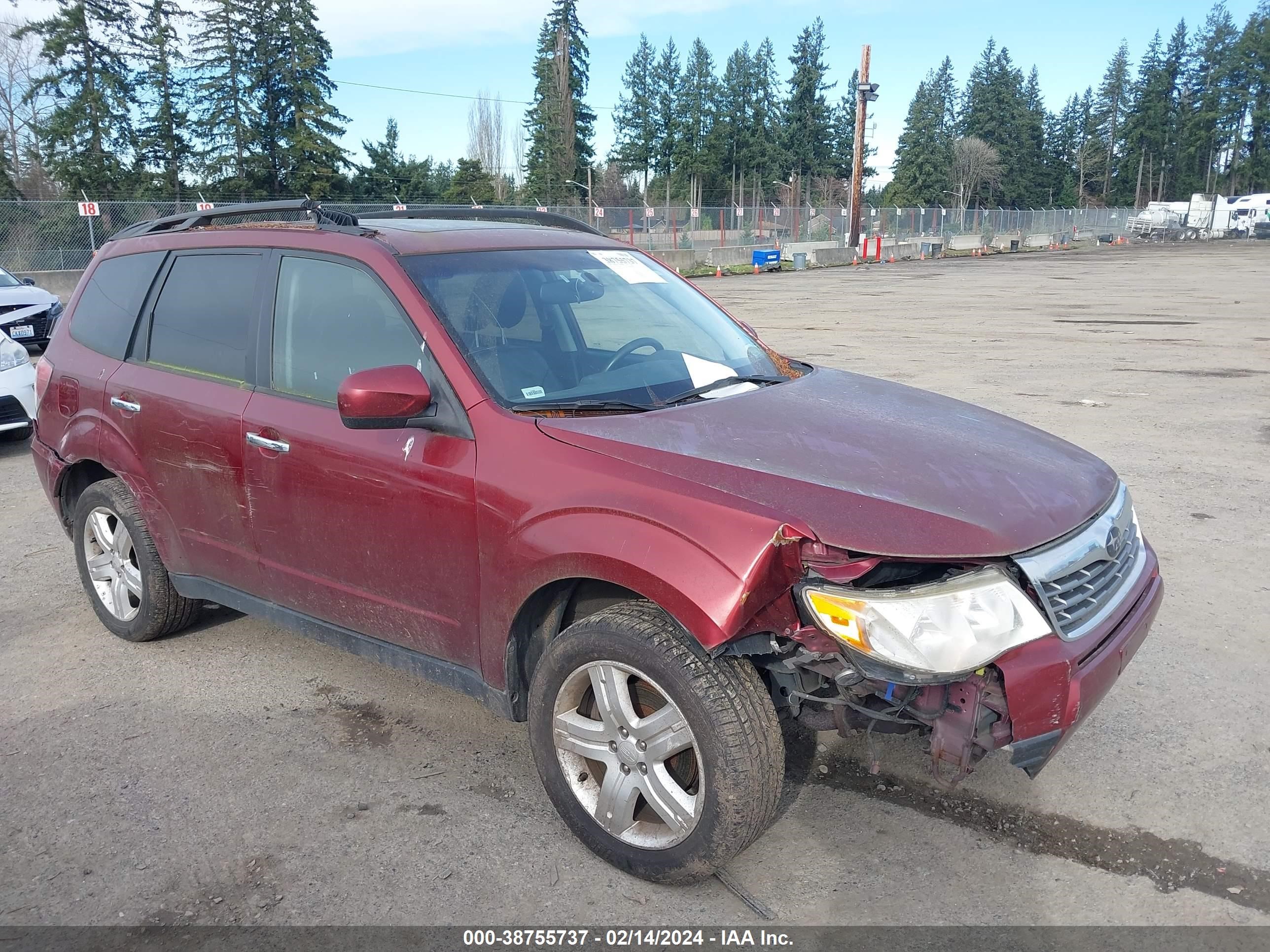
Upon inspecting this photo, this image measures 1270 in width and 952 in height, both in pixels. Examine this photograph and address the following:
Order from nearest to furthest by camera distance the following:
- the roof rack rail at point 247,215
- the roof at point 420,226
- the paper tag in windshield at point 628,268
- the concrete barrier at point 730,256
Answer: the roof at point 420,226, the roof rack rail at point 247,215, the paper tag in windshield at point 628,268, the concrete barrier at point 730,256

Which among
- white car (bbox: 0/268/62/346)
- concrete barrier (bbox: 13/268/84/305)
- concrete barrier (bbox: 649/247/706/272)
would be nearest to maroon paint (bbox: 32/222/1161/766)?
white car (bbox: 0/268/62/346)

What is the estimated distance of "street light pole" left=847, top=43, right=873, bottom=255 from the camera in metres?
43.8

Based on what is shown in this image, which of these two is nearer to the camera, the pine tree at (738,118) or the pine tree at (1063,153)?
the pine tree at (738,118)

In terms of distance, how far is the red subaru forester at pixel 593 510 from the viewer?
2537mm

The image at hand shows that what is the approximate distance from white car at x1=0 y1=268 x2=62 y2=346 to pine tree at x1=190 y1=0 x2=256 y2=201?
1495 inches

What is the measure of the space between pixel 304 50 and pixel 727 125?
5258 cm

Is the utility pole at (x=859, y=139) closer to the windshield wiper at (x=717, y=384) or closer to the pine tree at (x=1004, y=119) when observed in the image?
the windshield wiper at (x=717, y=384)

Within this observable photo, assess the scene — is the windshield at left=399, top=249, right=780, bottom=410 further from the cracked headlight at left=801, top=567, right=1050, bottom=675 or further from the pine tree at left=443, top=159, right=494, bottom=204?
the pine tree at left=443, top=159, right=494, bottom=204

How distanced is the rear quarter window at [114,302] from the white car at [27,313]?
9593 mm

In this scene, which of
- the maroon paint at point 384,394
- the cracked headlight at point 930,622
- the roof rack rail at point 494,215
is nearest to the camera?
the cracked headlight at point 930,622

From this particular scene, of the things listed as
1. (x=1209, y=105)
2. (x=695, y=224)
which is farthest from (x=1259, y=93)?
(x=695, y=224)

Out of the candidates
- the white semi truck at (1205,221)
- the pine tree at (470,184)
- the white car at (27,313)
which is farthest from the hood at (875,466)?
the white semi truck at (1205,221)

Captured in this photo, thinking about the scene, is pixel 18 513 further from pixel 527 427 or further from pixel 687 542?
pixel 687 542

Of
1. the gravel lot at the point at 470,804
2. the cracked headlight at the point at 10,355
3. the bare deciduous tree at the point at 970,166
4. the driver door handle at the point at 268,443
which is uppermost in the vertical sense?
the bare deciduous tree at the point at 970,166
